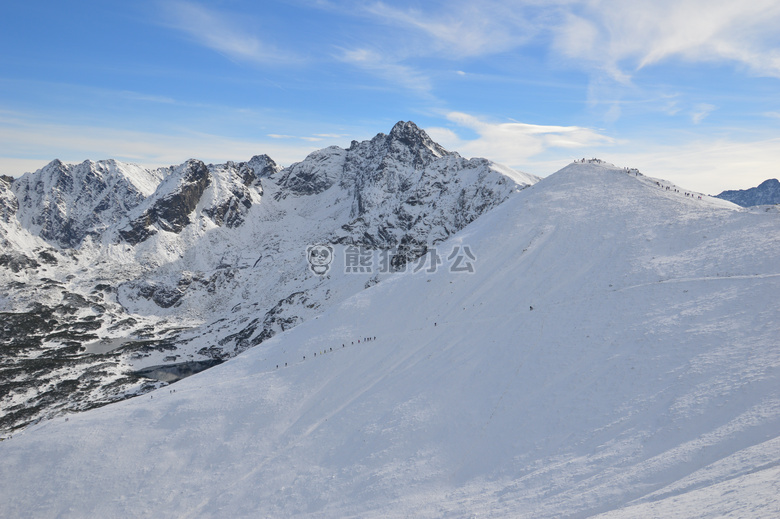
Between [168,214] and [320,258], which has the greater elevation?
[168,214]

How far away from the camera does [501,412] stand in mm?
30156

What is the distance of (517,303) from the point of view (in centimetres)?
4475

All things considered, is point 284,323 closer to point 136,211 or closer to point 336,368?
point 336,368

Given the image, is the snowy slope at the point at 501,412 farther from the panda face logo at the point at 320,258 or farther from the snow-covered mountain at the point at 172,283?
the panda face logo at the point at 320,258

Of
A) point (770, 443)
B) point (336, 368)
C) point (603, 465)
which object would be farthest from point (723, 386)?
point (336, 368)

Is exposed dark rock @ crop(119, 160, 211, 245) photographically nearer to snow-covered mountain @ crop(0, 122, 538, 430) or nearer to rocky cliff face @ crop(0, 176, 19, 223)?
snow-covered mountain @ crop(0, 122, 538, 430)

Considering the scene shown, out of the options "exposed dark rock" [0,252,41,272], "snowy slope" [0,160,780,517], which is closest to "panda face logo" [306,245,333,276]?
"snowy slope" [0,160,780,517]

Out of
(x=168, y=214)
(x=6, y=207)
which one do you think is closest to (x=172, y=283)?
(x=168, y=214)

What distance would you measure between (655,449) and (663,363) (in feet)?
28.8

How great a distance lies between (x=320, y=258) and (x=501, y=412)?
127605mm

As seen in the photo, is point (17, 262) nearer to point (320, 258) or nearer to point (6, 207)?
point (6, 207)

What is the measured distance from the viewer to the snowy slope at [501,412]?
22078mm

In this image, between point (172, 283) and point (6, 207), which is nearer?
point (172, 283)

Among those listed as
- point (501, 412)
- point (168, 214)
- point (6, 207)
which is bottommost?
point (501, 412)
